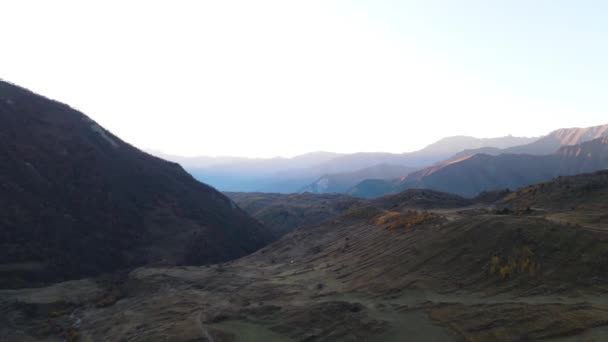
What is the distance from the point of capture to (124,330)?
84.2 feet

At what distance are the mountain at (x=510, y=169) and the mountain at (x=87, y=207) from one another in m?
101

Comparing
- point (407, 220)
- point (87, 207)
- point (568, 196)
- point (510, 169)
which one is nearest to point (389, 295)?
point (407, 220)

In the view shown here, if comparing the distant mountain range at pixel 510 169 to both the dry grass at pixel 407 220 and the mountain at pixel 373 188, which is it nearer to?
the mountain at pixel 373 188

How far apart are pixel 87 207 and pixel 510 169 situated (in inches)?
5702

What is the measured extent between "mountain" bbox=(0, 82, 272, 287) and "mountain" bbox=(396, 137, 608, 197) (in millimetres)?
100907

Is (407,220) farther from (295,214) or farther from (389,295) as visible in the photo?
(295,214)

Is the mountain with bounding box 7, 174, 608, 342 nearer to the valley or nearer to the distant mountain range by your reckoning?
the valley

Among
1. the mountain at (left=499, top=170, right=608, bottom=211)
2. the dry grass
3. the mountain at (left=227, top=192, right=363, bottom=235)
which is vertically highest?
the mountain at (left=499, top=170, right=608, bottom=211)

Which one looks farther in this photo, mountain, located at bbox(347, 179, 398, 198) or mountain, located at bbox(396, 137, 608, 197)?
mountain, located at bbox(347, 179, 398, 198)

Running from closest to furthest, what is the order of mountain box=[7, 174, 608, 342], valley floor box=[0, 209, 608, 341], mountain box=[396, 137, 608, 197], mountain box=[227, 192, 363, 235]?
valley floor box=[0, 209, 608, 341] → mountain box=[7, 174, 608, 342] → mountain box=[227, 192, 363, 235] → mountain box=[396, 137, 608, 197]

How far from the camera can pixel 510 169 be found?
150625mm

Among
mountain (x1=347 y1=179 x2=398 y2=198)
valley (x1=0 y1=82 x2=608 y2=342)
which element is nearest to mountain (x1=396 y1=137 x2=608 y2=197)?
mountain (x1=347 y1=179 x2=398 y2=198)

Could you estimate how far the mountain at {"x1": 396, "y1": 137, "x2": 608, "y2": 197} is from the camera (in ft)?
463

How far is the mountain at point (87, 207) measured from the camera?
43.0m
